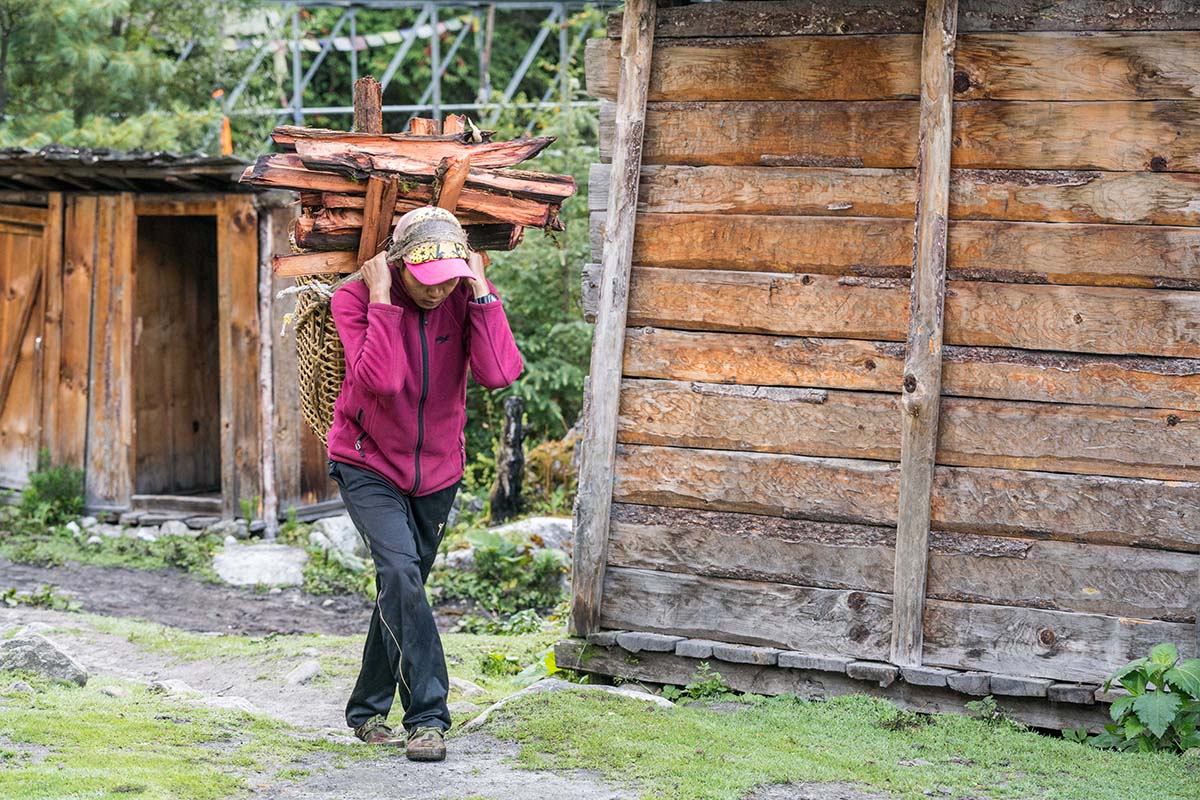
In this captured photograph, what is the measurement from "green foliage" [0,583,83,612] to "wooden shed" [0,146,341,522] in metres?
2.72

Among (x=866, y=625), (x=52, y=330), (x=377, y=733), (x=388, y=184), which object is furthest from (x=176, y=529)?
(x=866, y=625)

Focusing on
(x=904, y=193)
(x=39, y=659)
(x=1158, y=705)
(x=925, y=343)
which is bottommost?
(x=39, y=659)

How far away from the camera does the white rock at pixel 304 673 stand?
6.89 metres

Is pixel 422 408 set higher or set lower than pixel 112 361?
higher

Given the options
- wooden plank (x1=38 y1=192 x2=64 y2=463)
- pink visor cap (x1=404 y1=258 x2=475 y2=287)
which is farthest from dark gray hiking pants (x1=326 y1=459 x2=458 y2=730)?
wooden plank (x1=38 y1=192 x2=64 y2=463)

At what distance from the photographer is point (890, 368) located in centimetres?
574

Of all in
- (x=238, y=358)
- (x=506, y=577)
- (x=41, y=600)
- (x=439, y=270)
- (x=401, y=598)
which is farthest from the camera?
(x=238, y=358)

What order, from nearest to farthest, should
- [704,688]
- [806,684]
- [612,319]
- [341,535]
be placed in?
[806,684]
[704,688]
[612,319]
[341,535]

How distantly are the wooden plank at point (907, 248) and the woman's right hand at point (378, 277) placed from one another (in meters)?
1.43

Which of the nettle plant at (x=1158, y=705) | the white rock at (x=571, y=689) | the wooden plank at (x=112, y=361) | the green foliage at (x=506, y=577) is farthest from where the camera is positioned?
the wooden plank at (x=112, y=361)

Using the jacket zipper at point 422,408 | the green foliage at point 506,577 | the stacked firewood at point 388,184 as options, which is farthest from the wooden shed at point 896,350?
the green foliage at point 506,577

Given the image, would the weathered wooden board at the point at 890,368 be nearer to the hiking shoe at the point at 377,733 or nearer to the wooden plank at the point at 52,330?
the hiking shoe at the point at 377,733

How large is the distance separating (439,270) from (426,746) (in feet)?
5.57

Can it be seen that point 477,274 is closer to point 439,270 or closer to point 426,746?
point 439,270
